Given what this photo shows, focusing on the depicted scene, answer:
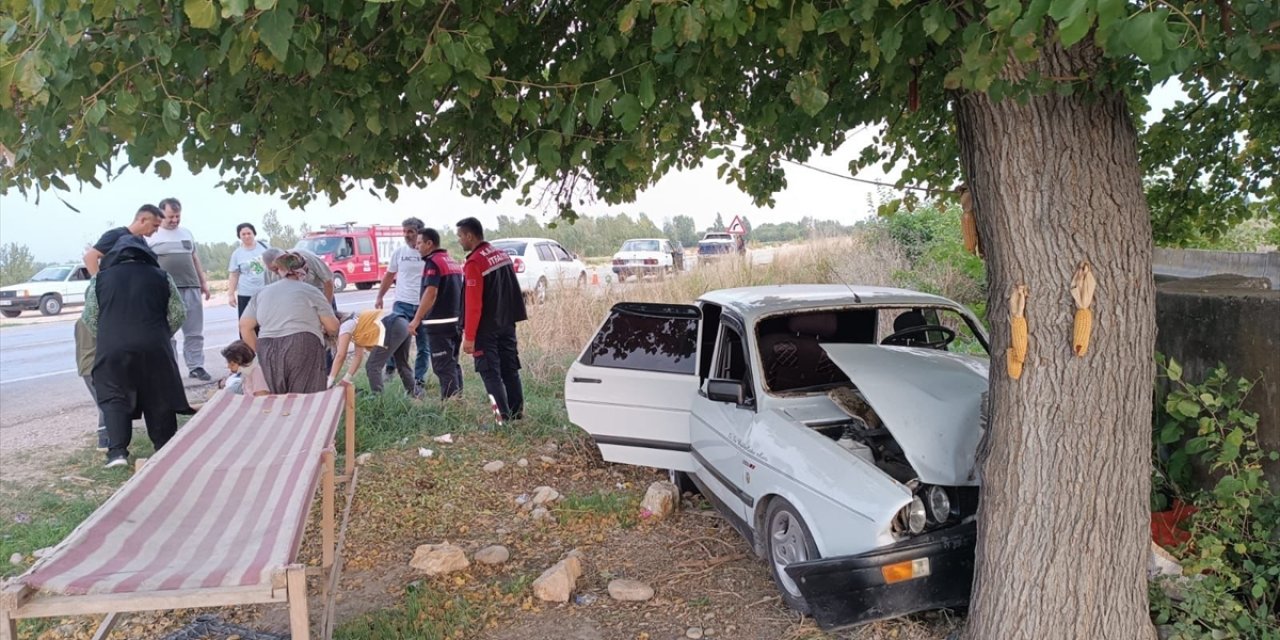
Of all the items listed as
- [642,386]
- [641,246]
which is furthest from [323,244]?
[642,386]

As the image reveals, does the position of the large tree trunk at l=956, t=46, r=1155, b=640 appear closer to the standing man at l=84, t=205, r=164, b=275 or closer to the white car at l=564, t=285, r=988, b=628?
the white car at l=564, t=285, r=988, b=628

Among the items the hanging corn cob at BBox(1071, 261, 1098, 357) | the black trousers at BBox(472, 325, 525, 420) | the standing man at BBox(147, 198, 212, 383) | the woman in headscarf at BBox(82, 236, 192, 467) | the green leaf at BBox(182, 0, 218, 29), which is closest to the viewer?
the green leaf at BBox(182, 0, 218, 29)

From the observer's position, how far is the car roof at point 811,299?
4.41 metres

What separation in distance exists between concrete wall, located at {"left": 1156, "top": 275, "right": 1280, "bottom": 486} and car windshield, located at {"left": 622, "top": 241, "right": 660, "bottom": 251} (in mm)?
19191

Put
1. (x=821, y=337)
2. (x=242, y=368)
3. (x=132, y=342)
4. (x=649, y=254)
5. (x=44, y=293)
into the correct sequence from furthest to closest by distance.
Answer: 1. (x=44, y=293)
2. (x=649, y=254)
3. (x=242, y=368)
4. (x=132, y=342)
5. (x=821, y=337)

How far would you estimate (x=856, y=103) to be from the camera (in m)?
4.11

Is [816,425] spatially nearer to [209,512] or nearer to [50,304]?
[209,512]

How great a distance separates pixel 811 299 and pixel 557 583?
2100 millimetres

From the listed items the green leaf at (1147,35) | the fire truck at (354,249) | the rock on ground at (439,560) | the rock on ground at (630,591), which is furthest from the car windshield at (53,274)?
the green leaf at (1147,35)

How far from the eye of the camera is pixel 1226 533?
3.03 meters

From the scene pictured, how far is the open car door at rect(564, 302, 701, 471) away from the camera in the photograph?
493 cm

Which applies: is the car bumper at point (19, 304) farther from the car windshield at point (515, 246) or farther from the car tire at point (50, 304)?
the car windshield at point (515, 246)

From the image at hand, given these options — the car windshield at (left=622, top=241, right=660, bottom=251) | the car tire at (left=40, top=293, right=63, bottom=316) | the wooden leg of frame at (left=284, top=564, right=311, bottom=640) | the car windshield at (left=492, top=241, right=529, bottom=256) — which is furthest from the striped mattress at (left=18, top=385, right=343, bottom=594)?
the car tire at (left=40, top=293, right=63, bottom=316)

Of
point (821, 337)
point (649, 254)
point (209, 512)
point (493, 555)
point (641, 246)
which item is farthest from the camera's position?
point (641, 246)
